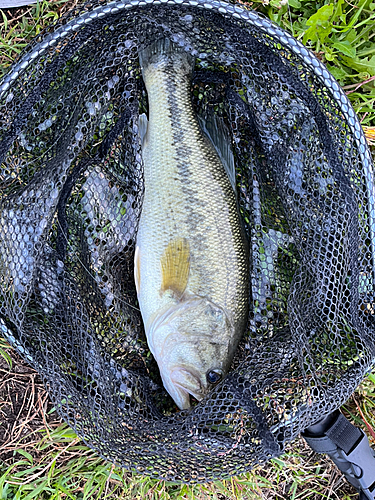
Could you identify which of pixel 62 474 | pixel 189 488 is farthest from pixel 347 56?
pixel 62 474

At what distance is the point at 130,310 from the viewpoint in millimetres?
2270

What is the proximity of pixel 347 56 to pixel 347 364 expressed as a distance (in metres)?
1.79

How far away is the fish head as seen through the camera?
6.81 feet

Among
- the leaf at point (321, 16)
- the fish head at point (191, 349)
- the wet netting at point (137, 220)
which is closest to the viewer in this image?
the wet netting at point (137, 220)

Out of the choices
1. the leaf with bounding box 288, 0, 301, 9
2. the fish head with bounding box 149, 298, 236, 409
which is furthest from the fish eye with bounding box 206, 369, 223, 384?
the leaf with bounding box 288, 0, 301, 9

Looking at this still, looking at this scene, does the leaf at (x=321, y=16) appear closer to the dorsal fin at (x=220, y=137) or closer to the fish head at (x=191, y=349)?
the dorsal fin at (x=220, y=137)

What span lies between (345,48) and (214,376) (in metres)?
2.01

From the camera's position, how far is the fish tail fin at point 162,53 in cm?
214

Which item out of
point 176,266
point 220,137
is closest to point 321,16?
point 220,137

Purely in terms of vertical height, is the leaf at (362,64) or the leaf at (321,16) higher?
the leaf at (321,16)

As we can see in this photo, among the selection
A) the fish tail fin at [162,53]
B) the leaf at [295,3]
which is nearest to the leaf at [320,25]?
the leaf at [295,3]

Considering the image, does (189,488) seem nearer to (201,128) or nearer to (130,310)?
(130,310)

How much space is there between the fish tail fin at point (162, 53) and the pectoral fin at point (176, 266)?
35.9 inches

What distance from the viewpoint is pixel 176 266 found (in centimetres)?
211
